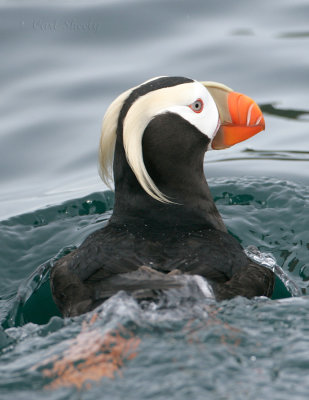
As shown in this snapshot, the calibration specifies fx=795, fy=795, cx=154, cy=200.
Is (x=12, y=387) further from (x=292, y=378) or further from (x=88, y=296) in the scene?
(x=292, y=378)

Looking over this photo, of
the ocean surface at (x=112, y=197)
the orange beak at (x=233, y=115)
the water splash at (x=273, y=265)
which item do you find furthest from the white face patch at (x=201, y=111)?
the ocean surface at (x=112, y=197)

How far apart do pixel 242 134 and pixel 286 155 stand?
2.40m

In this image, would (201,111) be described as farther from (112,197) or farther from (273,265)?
(112,197)

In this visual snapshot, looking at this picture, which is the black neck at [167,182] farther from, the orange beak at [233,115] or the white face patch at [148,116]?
the orange beak at [233,115]

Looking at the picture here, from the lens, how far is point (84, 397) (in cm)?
364

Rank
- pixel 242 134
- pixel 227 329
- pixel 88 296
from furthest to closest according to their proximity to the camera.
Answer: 1. pixel 242 134
2. pixel 88 296
3. pixel 227 329

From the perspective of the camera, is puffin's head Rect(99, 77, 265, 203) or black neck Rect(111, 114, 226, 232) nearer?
puffin's head Rect(99, 77, 265, 203)

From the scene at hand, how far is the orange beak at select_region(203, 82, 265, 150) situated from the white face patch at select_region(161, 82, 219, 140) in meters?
0.11

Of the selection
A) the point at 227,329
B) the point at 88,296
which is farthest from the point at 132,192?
the point at 227,329

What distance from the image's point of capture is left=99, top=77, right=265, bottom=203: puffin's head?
4809 millimetres

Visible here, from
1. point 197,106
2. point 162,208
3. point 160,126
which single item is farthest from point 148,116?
point 162,208

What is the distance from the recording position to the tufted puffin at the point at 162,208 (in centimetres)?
440

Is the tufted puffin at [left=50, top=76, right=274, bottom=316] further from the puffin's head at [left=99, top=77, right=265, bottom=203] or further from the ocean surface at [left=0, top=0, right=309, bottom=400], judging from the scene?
the ocean surface at [left=0, top=0, right=309, bottom=400]

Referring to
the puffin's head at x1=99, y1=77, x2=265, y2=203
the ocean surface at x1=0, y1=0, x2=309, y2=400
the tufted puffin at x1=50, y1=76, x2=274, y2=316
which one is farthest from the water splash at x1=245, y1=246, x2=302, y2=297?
the puffin's head at x1=99, y1=77, x2=265, y2=203
